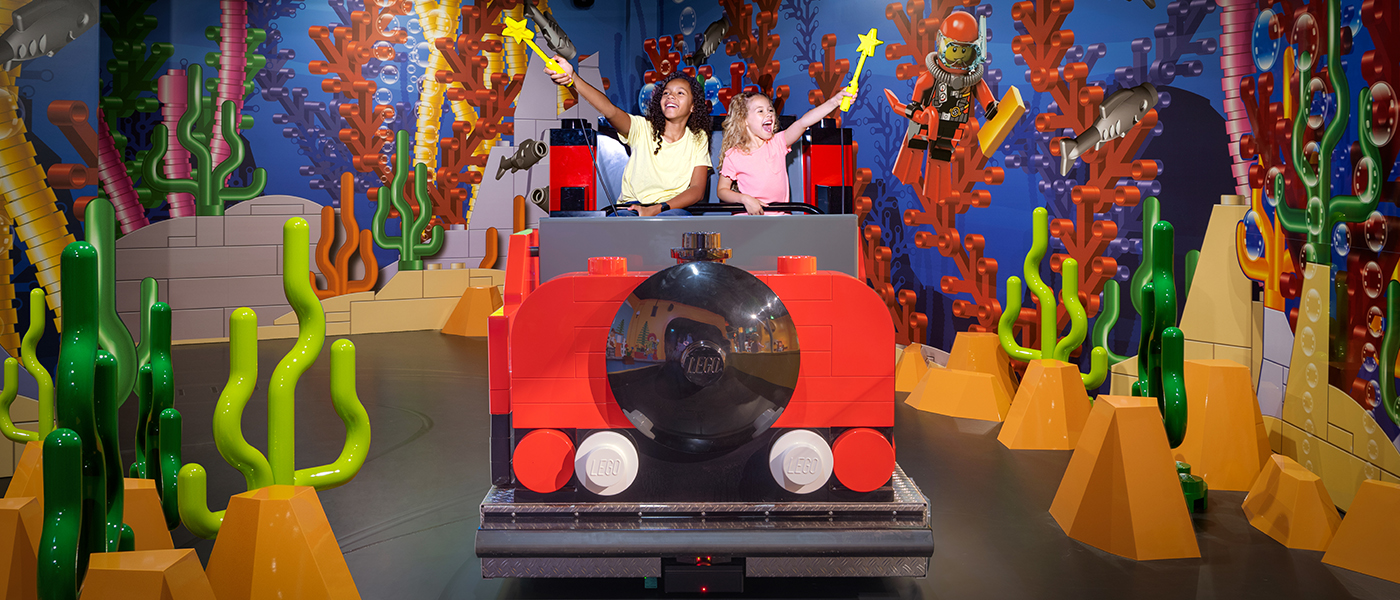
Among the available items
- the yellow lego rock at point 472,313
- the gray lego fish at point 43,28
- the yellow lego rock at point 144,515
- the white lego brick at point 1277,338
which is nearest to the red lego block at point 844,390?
the yellow lego rock at point 144,515

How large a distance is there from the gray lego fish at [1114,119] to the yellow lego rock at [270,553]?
3.66 meters

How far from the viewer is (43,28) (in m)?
3.23

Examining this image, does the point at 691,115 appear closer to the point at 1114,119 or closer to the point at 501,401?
the point at 1114,119

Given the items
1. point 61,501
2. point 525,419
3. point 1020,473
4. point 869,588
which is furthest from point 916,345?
point 61,501

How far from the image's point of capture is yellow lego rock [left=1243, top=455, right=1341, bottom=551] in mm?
2633

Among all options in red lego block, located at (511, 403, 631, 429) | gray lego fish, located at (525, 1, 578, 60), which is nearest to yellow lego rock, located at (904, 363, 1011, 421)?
red lego block, located at (511, 403, 631, 429)

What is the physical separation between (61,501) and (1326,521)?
3048 mm

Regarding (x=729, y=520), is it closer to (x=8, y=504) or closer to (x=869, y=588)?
(x=869, y=588)

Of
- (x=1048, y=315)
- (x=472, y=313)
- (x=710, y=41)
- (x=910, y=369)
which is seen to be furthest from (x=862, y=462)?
(x=710, y=41)

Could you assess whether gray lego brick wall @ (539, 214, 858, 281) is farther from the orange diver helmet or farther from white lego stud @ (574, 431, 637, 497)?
the orange diver helmet

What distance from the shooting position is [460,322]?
288 inches

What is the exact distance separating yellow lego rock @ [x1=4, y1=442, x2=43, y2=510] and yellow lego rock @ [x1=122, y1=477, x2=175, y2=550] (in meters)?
0.47

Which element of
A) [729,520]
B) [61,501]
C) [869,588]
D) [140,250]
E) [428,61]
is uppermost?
[428,61]

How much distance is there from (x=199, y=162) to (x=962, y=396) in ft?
18.2
